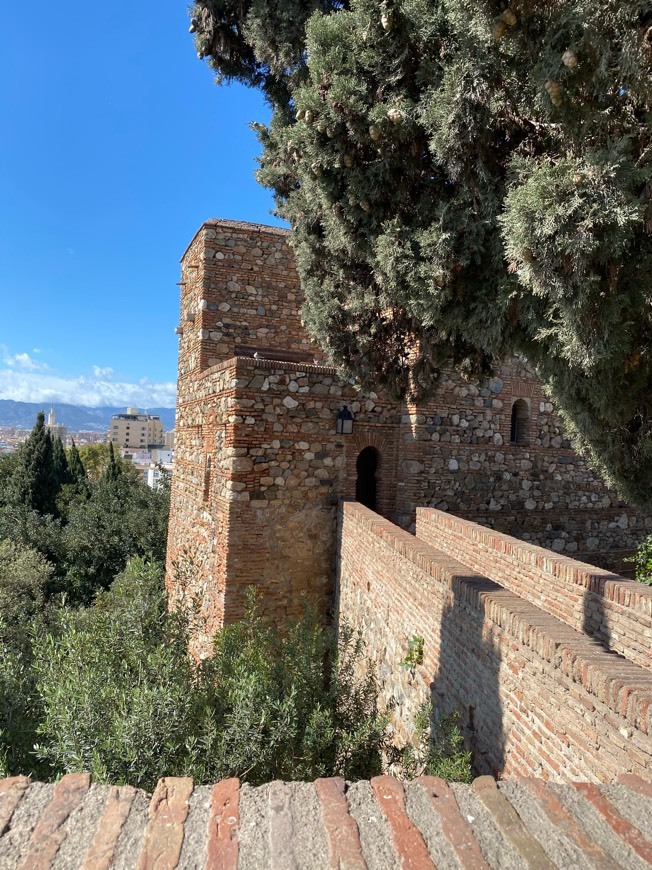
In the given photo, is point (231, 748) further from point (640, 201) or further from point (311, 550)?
point (640, 201)

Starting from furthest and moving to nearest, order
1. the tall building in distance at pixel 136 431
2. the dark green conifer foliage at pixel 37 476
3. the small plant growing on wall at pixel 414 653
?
the tall building in distance at pixel 136 431
the dark green conifer foliage at pixel 37 476
the small plant growing on wall at pixel 414 653

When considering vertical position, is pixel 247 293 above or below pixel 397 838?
above

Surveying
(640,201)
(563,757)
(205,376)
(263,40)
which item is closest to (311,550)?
(205,376)

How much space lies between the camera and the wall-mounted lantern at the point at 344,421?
7.42 metres

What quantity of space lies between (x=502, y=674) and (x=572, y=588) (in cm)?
173

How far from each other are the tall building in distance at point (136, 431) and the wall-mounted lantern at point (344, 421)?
6657 inches

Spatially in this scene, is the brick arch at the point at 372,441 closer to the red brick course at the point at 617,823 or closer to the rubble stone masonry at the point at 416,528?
the rubble stone masonry at the point at 416,528

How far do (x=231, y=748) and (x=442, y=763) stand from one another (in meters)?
1.42

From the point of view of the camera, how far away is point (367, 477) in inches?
328

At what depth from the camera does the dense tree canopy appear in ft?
10.2

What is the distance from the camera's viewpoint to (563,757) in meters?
2.84

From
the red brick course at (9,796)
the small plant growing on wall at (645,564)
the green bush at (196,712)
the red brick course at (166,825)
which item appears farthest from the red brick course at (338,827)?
the small plant growing on wall at (645,564)

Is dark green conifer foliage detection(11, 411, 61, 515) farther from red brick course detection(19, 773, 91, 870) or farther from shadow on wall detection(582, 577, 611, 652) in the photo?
red brick course detection(19, 773, 91, 870)

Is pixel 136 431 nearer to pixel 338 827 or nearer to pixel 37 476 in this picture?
pixel 37 476
